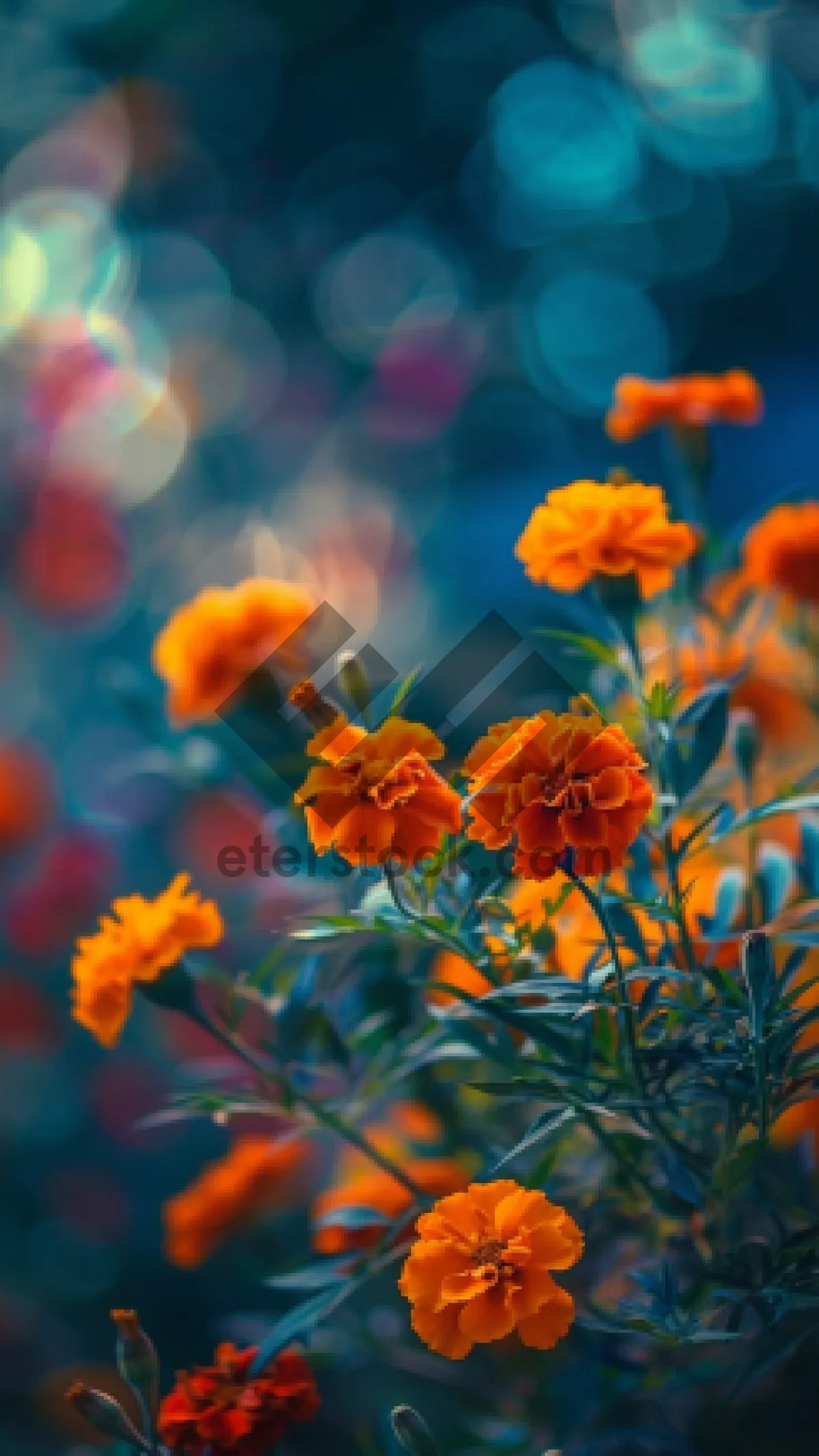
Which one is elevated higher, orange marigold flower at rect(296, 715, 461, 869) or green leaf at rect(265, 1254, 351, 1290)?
orange marigold flower at rect(296, 715, 461, 869)

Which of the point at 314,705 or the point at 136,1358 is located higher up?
the point at 314,705

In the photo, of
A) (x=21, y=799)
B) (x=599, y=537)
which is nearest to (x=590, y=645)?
(x=599, y=537)

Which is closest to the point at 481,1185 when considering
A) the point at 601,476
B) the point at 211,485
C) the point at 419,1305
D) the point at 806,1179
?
the point at 419,1305

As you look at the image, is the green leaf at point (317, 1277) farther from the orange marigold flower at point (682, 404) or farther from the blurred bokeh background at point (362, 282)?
the blurred bokeh background at point (362, 282)

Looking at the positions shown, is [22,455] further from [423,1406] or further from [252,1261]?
[423,1406]

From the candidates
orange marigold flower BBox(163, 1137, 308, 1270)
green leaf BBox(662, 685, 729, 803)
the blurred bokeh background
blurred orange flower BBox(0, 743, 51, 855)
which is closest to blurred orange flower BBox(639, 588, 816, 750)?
green leaf BBox(662, 685, 729, 803)

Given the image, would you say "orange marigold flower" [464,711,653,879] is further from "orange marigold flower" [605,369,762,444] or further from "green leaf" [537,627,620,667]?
"orange marigold flower" [605,369,762,444]

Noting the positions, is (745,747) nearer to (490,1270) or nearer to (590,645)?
(590,645)
